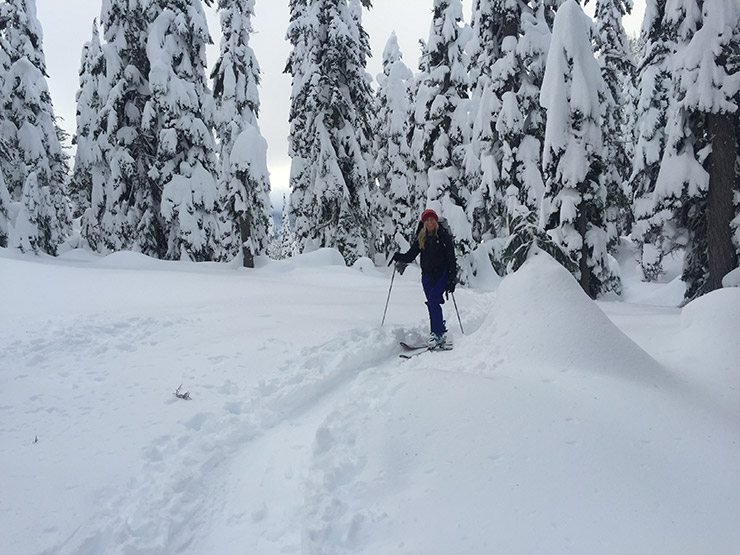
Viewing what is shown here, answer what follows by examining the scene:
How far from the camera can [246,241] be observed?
56.5 ft

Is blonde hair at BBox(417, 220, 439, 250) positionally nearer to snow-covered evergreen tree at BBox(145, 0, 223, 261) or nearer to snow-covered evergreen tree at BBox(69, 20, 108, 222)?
snow-covered evergreen tree at BBox(145, 0, 223, 261)

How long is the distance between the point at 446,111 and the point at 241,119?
10.1 meters

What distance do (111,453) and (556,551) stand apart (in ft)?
11.3

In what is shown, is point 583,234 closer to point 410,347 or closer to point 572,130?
point 572,130

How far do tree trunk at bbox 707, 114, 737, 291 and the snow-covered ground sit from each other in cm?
539

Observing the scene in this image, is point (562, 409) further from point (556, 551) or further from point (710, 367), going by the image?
point (710, 367)

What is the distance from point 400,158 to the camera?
99.3ft

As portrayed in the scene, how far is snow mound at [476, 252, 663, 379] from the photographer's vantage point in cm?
464

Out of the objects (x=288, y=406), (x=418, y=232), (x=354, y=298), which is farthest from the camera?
(x=354, y=298)

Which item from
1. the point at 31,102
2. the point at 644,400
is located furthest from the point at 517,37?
the point at 31,102

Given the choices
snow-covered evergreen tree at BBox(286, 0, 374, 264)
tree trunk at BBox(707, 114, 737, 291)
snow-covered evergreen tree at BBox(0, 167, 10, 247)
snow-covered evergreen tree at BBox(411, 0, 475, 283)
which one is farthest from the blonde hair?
snow-covered evergreen tree at BBox(0, 167, 10, 247)

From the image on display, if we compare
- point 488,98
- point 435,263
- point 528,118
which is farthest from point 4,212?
point 528,118

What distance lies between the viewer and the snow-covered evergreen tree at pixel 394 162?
30219 millimetres

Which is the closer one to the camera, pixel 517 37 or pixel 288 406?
pixel 288 406
